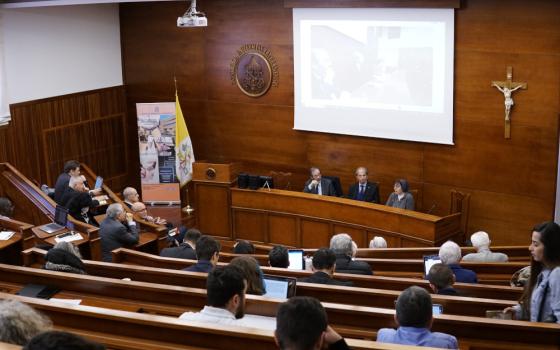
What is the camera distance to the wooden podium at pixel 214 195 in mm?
10281

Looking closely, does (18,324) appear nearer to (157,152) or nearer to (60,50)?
(157,152)

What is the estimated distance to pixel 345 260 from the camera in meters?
5.73

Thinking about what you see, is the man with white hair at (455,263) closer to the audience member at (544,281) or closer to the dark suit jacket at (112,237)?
the audience member at (544,281)

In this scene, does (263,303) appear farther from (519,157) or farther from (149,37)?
(149,37)

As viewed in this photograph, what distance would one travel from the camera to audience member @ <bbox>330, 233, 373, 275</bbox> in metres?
5.71

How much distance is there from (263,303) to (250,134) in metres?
7.59

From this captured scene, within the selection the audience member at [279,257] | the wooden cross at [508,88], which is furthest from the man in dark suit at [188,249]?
the wooden cross at [508,88]

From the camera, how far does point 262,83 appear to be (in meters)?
11.0

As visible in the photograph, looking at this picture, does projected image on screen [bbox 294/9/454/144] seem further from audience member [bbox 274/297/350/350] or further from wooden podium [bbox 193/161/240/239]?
audience member [bbox 274/297/350/350]

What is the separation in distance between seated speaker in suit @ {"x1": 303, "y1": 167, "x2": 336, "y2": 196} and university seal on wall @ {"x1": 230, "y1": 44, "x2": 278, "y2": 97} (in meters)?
1.72

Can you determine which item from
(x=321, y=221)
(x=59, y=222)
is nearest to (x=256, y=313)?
(x=59, y=222)

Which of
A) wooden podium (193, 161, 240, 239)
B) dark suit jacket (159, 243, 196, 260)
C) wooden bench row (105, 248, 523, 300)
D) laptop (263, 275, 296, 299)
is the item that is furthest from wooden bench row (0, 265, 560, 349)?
wooden podium (193, 161, 240, 239)

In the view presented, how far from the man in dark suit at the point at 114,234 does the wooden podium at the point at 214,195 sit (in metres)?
2.87

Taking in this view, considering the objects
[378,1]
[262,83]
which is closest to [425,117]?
[378,1]
